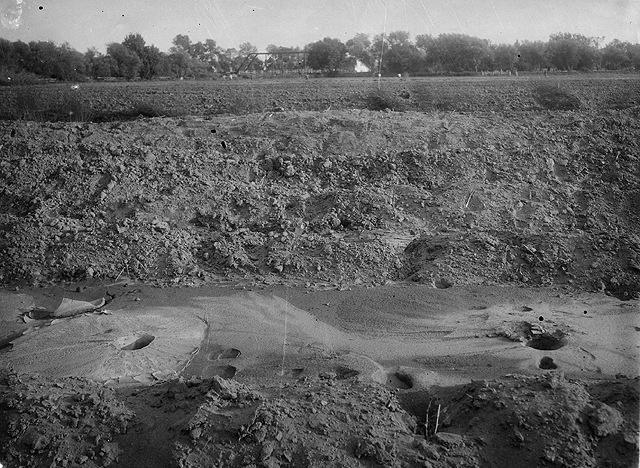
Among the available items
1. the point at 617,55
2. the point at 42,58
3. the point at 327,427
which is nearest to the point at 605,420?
the point at 327,427

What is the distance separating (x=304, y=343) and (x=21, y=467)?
12.4ft

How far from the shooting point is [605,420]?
188 inches

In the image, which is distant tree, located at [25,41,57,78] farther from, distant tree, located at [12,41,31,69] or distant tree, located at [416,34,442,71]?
distant tree, located at [416,34,442,71]

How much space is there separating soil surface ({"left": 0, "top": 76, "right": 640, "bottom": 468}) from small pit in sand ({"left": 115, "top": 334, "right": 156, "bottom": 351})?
0.10ft

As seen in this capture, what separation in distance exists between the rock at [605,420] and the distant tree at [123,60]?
2011 centimetres

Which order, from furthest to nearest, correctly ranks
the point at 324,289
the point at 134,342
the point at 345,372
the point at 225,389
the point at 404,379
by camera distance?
the point at 324,289 → the point at 134,342 → the point at 345,372 → the point at 404,379 → the point at 225,389

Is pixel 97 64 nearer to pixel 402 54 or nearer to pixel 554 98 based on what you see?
pixel 402 54

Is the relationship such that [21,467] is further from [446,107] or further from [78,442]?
[446,107]

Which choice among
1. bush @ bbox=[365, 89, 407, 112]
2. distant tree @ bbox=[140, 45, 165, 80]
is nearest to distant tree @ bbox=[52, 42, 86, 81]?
distant tree @ bbox=[140, 45, 165, 80]

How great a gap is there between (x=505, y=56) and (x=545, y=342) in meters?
16.5

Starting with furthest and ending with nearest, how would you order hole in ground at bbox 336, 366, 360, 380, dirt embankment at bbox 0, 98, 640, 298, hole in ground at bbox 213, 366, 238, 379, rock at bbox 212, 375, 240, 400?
dirt embankment at bbox 0, 98, 640, 298, hole in ground at bbox 213, 366, 238, 379, hole in ground at bbox 336, 366, 360, 380, rock at bbox 212, 375, 240, 400

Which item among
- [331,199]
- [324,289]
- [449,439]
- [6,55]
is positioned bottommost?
[324,289]

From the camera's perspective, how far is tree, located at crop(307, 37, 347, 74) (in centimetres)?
2325

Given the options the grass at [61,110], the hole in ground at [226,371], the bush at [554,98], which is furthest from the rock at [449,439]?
the grass at [61,110]
